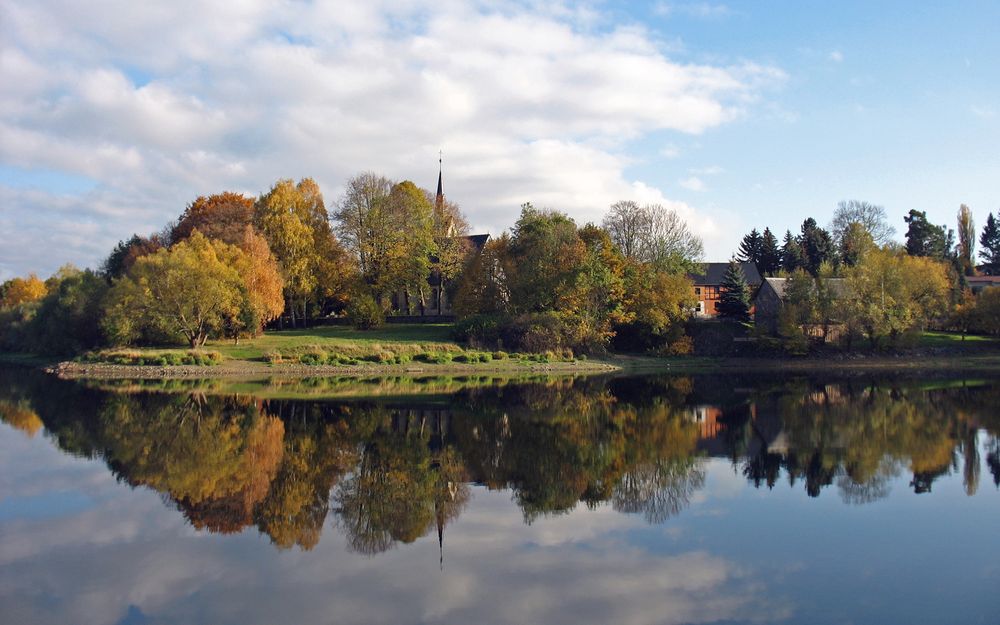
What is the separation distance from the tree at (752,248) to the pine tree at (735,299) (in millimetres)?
25462

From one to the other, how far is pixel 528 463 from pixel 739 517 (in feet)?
19.4

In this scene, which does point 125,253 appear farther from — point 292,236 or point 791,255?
point 791,255

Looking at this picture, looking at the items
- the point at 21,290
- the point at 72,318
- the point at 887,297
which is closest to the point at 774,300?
the point at 887,297

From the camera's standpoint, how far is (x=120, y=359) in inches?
1870

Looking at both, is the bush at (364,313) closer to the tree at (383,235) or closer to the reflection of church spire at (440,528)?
the tree at (383,235)

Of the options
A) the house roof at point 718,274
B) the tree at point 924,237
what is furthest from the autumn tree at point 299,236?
the tree at point 924,237

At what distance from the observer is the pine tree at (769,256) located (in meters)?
90.8

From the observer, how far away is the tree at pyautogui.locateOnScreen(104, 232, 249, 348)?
4819cm

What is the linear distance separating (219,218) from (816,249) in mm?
64913

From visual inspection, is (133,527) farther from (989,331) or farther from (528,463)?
(989,331)

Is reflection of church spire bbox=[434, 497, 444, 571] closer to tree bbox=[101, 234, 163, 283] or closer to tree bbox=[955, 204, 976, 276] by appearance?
tree bbox=[101, 234, 163, 283]

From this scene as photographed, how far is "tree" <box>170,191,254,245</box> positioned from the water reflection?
2581 cm

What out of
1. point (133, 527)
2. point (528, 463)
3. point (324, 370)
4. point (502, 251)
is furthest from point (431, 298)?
point (133, 527)

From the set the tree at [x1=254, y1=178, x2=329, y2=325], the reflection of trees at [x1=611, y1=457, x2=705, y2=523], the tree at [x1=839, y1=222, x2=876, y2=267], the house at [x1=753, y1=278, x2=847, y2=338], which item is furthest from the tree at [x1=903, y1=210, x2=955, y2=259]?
the reflection of trees at [x1=611, y1=457, x2=705, y2=523]
